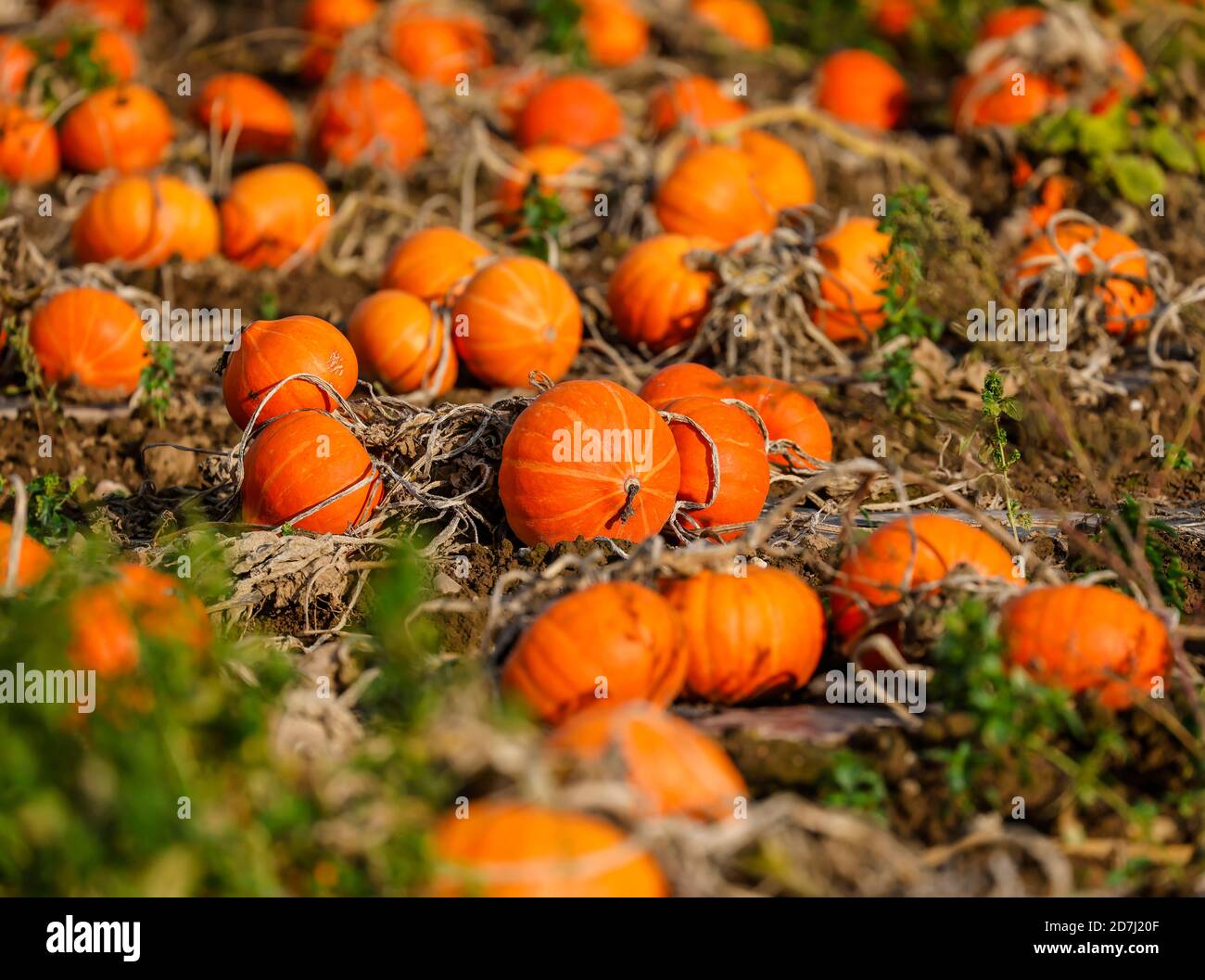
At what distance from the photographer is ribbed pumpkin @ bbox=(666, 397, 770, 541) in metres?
4.97

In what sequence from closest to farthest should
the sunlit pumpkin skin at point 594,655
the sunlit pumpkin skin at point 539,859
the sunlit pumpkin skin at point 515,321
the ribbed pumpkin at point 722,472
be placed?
the sunlit pumpkin skin at point 539,859, the sunlit pumpkin skin at point 594,655, the ribbed pumpkin at point 722,472, the sunlit pumpkin skin at point 515,321

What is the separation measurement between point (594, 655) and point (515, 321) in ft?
8.96

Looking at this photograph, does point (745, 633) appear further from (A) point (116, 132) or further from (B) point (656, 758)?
(A) point (116, 132)

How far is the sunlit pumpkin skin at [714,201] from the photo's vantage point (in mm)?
7496

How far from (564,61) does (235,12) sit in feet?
10.4

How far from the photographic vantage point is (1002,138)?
8.57 meters

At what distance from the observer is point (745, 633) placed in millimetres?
4051

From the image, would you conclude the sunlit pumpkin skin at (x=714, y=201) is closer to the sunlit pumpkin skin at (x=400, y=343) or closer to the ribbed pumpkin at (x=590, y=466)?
the sunlit pumpkin skin at (x=400, y=343)

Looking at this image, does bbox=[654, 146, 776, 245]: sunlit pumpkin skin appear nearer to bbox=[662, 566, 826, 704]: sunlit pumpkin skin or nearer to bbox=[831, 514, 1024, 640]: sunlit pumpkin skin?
bbox=[831, 514, 1024, 640]: sunlit pumpkin skin

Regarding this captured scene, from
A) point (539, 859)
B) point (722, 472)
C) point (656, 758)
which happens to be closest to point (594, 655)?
point (656, 758)

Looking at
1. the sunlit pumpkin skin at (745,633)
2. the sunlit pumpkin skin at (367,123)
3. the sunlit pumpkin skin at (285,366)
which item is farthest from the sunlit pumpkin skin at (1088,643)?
the sunlit pumpkin skin at (367,123)

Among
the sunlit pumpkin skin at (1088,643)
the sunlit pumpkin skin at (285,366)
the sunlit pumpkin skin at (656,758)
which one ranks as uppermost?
the sunlit pumpkin skin at (285,366)

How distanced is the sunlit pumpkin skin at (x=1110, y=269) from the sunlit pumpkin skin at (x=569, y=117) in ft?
9.26
